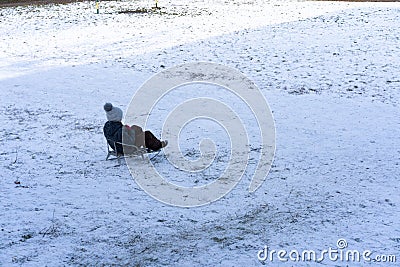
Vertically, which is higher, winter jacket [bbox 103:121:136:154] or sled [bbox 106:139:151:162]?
winter jacket [bbox 103:121:136:154]

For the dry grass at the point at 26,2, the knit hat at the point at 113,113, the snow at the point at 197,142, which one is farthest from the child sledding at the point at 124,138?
the dry grass at the point at 26,2

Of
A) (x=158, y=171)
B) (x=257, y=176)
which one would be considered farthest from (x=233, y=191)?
(x=158, y=171)

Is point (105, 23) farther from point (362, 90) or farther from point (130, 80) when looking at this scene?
point (362, 90)

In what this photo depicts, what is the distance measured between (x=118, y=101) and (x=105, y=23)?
12151 mm

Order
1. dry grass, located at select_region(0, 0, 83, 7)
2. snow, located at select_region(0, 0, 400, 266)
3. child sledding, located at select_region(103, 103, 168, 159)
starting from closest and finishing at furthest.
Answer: snow, located at select_region(0, 0, 400, 266)
child sledding, located at select_region(103, 103, 168, 159)
dry grass, located at select_region(0, 0, 83, 7)

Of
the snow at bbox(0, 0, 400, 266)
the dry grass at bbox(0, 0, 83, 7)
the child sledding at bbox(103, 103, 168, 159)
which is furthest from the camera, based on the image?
the dry grass at bbox(0, 0, 83, 7)

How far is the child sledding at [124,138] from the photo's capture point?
861 cm

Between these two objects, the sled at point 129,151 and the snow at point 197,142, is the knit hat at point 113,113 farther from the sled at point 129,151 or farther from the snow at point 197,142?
the snow at point 197,142

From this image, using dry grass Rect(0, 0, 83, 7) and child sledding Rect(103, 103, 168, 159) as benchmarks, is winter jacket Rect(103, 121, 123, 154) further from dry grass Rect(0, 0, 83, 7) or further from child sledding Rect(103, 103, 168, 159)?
dry grass Rect(0, 0, 83, 7)

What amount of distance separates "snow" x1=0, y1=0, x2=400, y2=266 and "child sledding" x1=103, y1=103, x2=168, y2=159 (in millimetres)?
392

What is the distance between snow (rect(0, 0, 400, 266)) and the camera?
608 cm

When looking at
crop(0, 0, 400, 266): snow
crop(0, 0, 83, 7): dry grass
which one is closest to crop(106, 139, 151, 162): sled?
crop(0, 0, 400, 266): snow

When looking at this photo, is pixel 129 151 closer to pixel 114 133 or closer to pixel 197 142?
pixel 114 133

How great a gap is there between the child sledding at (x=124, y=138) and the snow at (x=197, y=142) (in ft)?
1.29
